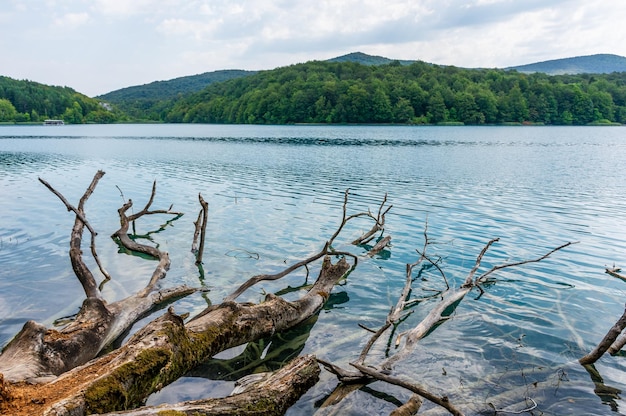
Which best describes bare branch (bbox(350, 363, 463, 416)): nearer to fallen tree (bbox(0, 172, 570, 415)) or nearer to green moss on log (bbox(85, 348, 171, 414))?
fallen tree (bbox(0, 172, 570, 415))

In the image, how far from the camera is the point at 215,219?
65.6 feet

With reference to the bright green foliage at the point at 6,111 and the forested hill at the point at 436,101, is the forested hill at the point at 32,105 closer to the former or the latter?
the bright green foliage at the point at 6,111

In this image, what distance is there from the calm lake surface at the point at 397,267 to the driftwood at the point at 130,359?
55 cm

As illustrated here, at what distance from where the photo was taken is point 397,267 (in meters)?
13.5

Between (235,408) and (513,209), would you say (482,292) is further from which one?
(513,209)

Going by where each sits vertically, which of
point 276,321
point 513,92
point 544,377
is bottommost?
point 544,377

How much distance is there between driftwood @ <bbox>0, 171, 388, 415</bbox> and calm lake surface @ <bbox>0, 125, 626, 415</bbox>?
0.55 m

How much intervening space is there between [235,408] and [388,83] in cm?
16992

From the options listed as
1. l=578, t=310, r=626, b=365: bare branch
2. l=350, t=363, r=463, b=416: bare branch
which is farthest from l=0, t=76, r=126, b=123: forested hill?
l=578, t=310, r=626, b=365: bare branch

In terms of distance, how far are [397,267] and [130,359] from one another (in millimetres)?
9313

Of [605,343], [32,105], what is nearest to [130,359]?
[605,343]

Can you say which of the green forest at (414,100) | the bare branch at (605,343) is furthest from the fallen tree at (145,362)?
the green forest at (414,100)

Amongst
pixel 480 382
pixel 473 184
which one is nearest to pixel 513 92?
pixel 473 184

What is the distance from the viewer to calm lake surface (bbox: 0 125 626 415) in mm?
7391
